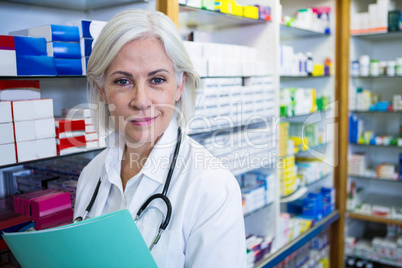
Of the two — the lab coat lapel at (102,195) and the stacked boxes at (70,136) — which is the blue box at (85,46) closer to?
the stacked boxes at (70,136)

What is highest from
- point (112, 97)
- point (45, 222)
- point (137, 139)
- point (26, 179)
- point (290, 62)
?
point (290, 62)

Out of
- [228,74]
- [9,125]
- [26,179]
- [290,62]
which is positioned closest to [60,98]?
[26,179]

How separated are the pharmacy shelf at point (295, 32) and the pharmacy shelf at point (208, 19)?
428 millimetres

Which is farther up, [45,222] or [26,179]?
[26,179]

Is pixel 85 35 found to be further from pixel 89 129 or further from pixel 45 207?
pixel 45 207

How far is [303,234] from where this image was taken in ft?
11.8

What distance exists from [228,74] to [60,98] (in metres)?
1.16

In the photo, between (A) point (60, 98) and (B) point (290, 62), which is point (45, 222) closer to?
(A) point (60, 98)

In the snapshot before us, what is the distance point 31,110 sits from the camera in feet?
6.04

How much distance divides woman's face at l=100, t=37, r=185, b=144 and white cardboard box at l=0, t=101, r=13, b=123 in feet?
1.79

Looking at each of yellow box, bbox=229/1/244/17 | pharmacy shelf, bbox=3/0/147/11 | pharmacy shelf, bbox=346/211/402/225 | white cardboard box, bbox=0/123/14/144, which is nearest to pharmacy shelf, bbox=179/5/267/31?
yellow box, bbox=229/1/244/17

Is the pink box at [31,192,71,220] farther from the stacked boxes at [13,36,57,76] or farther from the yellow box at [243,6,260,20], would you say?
the yellow box at [243,6,260,20]

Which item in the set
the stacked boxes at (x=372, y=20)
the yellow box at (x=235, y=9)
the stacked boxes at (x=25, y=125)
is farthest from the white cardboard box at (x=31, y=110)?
the stacked boxes at (x=372, y=20)

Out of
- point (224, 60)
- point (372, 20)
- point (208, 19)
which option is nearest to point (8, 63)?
point (224, 60)
